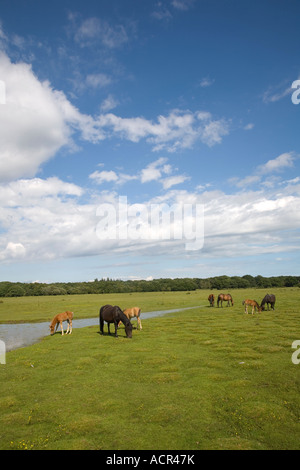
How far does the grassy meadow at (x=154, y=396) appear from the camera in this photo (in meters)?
7.52

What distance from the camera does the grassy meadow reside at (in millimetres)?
7520

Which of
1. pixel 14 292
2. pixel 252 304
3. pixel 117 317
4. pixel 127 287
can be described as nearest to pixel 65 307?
pixel 252 304

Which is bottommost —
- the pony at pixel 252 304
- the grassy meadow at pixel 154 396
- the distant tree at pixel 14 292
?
the distant tree at pixel 14 292

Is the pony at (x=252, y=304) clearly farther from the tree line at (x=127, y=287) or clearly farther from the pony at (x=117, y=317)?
the tree line at (x=127, y=287)

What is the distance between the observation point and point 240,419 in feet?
27.3

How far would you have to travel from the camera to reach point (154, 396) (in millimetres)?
10141

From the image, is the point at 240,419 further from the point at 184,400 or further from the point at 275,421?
the point at 184,400

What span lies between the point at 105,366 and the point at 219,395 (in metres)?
6.00

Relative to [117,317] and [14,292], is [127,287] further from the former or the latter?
[117,317]

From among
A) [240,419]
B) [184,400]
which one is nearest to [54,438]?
[184,400]

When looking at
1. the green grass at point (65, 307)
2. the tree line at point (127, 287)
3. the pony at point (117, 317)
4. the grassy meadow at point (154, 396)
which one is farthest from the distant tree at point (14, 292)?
the grassy meadow at point (154, 396)

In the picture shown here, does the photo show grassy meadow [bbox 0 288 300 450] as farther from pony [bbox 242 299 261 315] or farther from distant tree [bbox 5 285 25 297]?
distant tree [bbox 5 285 25 297]

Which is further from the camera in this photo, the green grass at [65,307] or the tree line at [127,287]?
the tree line at [127,287]

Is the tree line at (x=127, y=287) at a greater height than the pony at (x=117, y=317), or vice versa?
the pony at (x=117, y=317)
